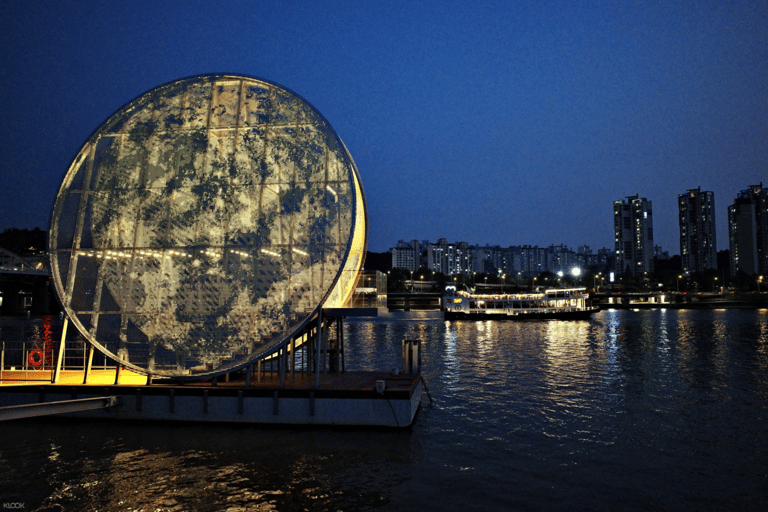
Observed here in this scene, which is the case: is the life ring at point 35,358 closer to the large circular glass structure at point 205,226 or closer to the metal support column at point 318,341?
the large circular glass structure at point 205,226

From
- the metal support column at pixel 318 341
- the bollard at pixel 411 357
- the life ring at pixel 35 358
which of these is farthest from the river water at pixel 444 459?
the life ring at pixel 35 358

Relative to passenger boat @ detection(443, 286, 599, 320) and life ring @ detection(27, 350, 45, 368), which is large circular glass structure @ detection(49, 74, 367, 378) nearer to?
life ring @ detection(27, 350, 45, 368)

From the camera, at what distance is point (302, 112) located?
65.6 feet

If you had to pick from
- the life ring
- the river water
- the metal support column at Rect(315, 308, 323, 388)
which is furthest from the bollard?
the life ring

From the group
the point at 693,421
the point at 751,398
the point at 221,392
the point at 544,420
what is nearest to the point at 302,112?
the point at 221,392

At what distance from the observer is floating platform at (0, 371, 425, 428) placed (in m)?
17.9

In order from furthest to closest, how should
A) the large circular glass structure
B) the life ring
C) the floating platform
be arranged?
the life ring → the large circular glass structure → the floating platform

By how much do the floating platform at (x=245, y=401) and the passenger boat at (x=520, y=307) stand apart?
88.6 meters

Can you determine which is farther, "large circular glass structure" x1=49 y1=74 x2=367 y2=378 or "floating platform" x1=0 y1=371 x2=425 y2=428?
"large circular glass structure" x1=49 y1=74 x2=367 y2=378

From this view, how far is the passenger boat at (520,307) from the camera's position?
341ft

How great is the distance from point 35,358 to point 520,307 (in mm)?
96175

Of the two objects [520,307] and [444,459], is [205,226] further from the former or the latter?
[520,307]

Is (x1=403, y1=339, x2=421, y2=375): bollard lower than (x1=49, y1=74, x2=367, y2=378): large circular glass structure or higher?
lower

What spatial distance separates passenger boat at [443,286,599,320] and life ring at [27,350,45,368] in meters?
90.1
